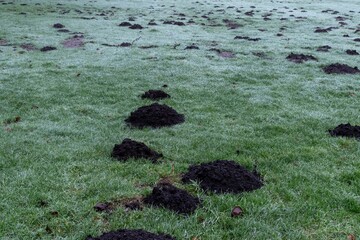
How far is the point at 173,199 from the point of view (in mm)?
8344

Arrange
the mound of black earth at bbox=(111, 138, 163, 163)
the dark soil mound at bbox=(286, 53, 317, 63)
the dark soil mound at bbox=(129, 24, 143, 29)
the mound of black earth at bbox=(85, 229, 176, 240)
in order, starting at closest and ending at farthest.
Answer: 1. the mound of black earth at bbox=(85, 229, 176, 240)
2. the mound of black earth at bbox=(111, 138, 163, 163)
3. the dark soil mound at bbox=(286, 53, 317, 63)
4. the dark soil mound at bbox=(129, 24, 143, 29)

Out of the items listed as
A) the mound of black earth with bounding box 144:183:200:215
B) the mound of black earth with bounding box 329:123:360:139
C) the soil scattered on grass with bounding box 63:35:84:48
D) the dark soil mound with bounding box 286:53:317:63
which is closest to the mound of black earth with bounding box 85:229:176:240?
the mound of black earth with bounding box 144:183:200:215

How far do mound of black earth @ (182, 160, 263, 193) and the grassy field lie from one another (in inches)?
9.4

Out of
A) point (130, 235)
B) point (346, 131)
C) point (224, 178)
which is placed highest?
point (130, 235)

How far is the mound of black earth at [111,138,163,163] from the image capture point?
34.9ft

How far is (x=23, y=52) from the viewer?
25.0 metres

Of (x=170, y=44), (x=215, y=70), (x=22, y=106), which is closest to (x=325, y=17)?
(x=170, y=44)

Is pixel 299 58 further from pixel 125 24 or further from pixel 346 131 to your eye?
pixel 125 24

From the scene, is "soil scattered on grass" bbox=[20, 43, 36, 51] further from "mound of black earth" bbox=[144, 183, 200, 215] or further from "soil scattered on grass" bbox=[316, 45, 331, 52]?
"mound of black earth" bbox=[144, 183, 200, 215]

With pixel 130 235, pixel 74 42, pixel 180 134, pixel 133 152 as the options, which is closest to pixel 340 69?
pixel 180 134

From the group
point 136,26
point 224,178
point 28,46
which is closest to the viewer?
point 224,178

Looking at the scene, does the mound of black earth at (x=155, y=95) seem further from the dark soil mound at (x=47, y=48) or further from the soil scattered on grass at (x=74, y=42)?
the soil scattered on grass at (x=74, y=42)

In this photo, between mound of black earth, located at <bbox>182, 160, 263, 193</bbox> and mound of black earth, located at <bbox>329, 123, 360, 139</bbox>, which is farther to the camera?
mound of black earth, located at <bbox>329, 123, 360, 139</bbox>

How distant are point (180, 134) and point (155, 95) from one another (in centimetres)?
410
